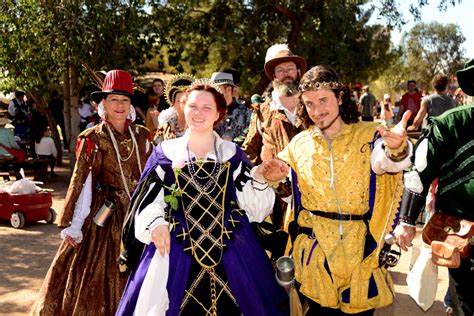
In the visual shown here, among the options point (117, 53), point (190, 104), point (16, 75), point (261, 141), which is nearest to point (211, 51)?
point (117, 53)

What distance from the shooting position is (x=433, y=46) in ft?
208

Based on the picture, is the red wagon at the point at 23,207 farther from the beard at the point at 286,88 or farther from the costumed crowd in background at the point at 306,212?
the costumed crowd in background at the point at 306,212

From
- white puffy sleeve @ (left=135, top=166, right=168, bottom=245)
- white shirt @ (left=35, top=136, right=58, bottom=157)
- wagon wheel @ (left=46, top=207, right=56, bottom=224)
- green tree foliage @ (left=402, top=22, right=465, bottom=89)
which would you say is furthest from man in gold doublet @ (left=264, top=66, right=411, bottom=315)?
green tree foliage @ (left=402, top=22, right=465, bottom=89)

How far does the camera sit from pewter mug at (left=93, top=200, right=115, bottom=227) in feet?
13.4

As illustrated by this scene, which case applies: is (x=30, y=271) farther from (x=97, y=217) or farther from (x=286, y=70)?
(x=286, y=70)

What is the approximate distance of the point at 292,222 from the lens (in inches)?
129

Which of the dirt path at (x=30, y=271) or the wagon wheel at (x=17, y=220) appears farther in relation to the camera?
the wagon wheel at (x=17, y=220)

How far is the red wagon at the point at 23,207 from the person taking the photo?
8141mm

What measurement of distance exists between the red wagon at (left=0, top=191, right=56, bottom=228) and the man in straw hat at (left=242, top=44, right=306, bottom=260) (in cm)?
454

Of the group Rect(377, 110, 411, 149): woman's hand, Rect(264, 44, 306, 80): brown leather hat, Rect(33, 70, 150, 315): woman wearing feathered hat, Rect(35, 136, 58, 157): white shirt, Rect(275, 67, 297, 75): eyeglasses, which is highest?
Rect(264, 44, 306, 80): brown leather hat

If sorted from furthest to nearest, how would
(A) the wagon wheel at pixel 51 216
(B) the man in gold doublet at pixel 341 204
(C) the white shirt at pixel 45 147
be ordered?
(C) the white shirt at pixel 45 147
(A) the wagon wheel at pixel 51 216
(B) the man in gold doublet at pixel 341 204

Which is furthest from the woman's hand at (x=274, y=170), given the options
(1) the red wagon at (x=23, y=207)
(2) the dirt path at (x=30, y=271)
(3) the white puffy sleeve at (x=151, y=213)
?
(1) the red wagon at (x=23, y=207)

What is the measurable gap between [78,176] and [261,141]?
1758 mm

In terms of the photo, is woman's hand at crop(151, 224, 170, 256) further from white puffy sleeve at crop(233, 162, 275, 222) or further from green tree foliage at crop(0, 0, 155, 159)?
green tree foliage at crop(0, 0, 155, 159)
